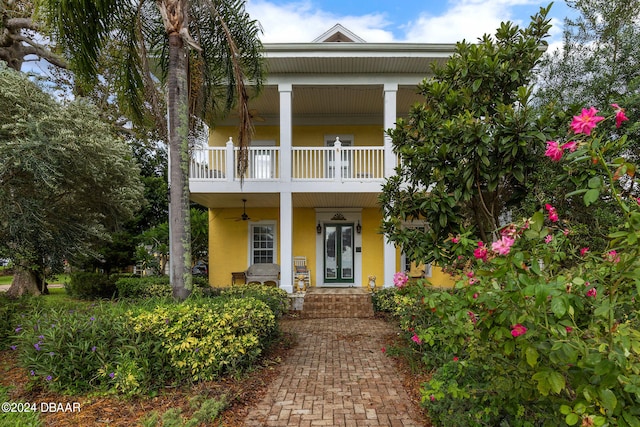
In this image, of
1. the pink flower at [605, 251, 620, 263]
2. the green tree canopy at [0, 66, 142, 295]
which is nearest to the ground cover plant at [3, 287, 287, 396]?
the green tree canopy at [0, 66, 142, 295]

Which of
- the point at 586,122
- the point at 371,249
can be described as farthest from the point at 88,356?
the point at 371,249

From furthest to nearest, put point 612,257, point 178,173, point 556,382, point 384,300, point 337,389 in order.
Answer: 1. point 384,300
2. point 178,173
3. point 337,389
4. point 612,257
5. point 556,382

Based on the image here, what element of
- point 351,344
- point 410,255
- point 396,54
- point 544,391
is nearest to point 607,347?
point 544,391

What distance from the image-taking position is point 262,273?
430 inches

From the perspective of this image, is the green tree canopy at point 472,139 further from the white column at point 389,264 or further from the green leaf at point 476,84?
the white column at point 389,264

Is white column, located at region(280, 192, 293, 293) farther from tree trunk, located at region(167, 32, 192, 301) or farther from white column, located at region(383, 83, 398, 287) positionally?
tree trunk, located at region(167, 32, 192, 301)

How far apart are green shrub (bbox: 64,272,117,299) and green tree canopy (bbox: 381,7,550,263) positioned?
1136 centimetres

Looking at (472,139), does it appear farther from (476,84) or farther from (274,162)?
(274,162)

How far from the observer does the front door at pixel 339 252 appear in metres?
11.8

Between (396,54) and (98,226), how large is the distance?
8924 mm

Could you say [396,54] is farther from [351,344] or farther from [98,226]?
Result: [98,226]

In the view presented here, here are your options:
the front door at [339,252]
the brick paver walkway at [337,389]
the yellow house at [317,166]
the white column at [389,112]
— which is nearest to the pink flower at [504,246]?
the brick paver walkway at [337,389]

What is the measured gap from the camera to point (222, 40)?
21.8 ft

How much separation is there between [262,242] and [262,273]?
4.46 feet
